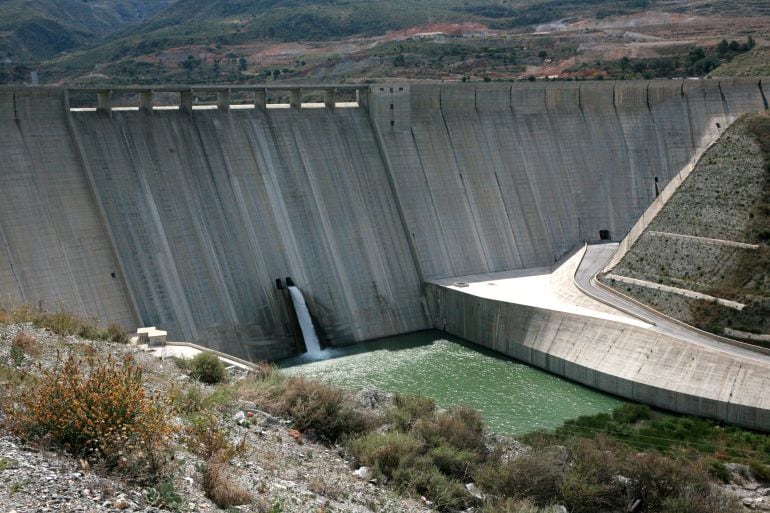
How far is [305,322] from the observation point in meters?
34.0

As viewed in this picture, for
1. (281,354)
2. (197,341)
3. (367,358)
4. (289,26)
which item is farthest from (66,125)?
(289,26)

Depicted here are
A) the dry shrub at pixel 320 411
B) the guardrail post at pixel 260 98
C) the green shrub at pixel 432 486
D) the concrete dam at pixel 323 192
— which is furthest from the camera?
the guardrail post at pixel 260 98

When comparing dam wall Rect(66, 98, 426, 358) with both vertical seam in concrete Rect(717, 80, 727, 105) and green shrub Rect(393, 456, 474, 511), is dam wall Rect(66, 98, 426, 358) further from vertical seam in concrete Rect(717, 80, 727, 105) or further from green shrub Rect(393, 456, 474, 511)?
vertical seam in concrete Rect(717, 80, 727, 105)

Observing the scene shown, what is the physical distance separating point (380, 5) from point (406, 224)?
310 feet

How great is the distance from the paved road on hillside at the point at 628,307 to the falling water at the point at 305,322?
33.9 feet

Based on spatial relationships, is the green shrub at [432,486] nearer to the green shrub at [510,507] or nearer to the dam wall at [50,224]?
the green shrub at [510,507]

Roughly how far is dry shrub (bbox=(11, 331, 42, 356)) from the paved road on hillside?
20257mm

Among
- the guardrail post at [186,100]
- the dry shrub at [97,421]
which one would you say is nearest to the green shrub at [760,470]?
the dry shrub at [97,421]

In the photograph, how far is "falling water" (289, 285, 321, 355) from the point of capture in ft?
111

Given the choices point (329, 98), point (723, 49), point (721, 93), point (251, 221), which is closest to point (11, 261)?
point (251, 221)

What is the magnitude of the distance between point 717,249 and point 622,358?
7204 millimetres

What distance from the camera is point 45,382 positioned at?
45.3 ft

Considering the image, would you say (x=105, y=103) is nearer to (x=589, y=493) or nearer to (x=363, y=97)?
(x=363, y=97)

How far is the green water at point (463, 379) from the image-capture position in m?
27.9
